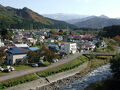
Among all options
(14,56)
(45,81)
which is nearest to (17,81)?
(45,81)

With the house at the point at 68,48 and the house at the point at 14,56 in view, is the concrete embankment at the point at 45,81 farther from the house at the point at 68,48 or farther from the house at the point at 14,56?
the house at the point at 68,48

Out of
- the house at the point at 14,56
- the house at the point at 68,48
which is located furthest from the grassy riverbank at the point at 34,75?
the house at the point at 68,48

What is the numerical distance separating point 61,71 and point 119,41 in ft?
125

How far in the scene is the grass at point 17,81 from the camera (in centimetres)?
1310

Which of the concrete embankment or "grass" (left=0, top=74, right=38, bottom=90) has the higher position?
"grass" (left=0, top=74, right=38, bottom=90)

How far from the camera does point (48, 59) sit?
21531mm

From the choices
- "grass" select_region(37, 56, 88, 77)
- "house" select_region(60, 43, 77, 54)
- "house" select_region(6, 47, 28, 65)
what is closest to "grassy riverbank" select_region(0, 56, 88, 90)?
"grass" select_region(37, 56, 88, 77)

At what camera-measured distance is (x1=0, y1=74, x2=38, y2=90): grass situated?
13.1 m

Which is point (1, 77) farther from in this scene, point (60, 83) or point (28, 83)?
point (60, 83)

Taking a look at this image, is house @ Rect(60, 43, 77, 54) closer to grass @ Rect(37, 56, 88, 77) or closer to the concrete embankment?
grass @ Rect(37, 56, 88, 77)

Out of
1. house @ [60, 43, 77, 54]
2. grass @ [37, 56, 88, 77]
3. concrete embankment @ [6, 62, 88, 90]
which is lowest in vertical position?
concrete embankment @ [6, 62, 88, 90]

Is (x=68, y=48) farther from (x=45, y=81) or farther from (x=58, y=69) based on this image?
(x=45, y=81)

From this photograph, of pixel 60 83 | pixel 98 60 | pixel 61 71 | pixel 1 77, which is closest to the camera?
pixel 1 77

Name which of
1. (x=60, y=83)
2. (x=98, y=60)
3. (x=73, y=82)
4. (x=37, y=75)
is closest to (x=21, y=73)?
(x=37, y=75)
